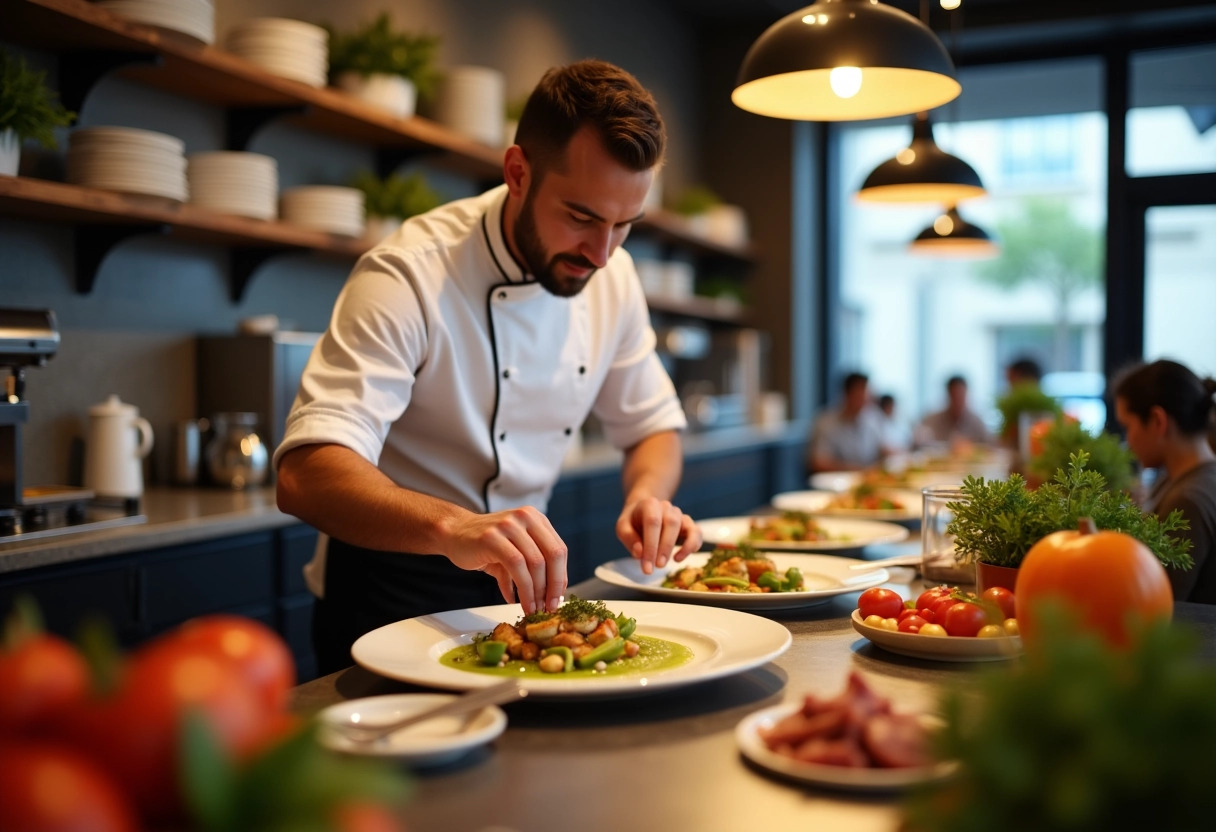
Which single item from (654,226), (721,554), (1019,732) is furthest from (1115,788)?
(654,226)

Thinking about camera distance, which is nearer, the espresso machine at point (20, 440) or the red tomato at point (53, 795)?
the red tomato at point (53, 795)

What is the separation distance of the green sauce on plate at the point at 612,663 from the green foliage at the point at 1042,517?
0.45 m

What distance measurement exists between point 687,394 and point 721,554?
5582 mm

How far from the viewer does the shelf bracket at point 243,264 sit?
152 inches

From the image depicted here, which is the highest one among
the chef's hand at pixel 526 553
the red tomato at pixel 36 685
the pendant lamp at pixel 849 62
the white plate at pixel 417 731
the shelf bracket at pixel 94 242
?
the pendant lamp at pixel 849 62

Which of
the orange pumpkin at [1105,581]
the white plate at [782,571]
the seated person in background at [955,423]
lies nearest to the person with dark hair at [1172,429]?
the white plate at [782,571]

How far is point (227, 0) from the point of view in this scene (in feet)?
12.5

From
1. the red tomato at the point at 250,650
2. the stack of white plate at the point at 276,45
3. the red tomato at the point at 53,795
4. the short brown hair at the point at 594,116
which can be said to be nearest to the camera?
the red tomato at the point at 53,795

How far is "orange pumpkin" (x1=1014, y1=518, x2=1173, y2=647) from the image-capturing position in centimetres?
106

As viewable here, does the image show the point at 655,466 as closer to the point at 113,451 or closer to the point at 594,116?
the point at 594,116

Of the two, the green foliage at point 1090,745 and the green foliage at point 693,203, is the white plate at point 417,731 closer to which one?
the green foliage at point 1090,745

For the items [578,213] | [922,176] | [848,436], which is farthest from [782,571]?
[848,436]

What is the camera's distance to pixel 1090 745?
1.88ft

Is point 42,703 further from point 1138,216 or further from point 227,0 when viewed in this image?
point 1138,216
